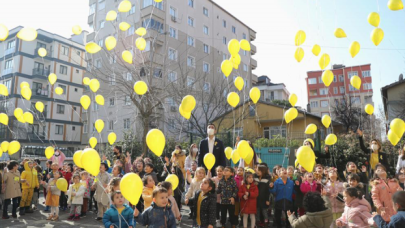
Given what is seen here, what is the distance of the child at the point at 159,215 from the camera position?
3.92 meters

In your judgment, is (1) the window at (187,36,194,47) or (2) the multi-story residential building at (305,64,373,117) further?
(2) the multi-story residential building at (305,64,373,117)

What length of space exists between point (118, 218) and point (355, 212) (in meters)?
3.36

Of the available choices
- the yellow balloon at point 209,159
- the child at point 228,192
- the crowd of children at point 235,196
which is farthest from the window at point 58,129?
the child at point 228,192

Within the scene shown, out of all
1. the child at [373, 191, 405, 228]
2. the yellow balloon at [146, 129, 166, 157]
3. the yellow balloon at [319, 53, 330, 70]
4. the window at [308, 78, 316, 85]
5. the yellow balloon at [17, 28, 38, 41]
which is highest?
the window at [308, 78, 316, 85]

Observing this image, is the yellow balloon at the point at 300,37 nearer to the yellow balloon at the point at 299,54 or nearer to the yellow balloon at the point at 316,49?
the yellow balloon at the point at 299,54

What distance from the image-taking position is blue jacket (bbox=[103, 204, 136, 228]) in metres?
3.99

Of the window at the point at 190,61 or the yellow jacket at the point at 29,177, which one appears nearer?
the yellow jacket at the point at 29,177

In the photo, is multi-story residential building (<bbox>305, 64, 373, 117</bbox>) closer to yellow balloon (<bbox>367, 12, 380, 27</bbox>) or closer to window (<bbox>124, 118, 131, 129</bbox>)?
window (<bbox>124, 118, 131, 129</bbox>)

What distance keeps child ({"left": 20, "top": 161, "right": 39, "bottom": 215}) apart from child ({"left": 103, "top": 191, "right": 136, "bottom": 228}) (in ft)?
17.8

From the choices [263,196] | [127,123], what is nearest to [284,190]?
[263,196]

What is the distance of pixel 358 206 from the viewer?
420 centimetres

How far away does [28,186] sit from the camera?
26.8 feet

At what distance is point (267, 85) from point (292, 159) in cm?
4753

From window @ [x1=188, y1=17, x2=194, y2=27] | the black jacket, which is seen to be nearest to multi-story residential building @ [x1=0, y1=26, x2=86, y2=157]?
window @ [x1=188, y1=17, x2=194, y2=27]
